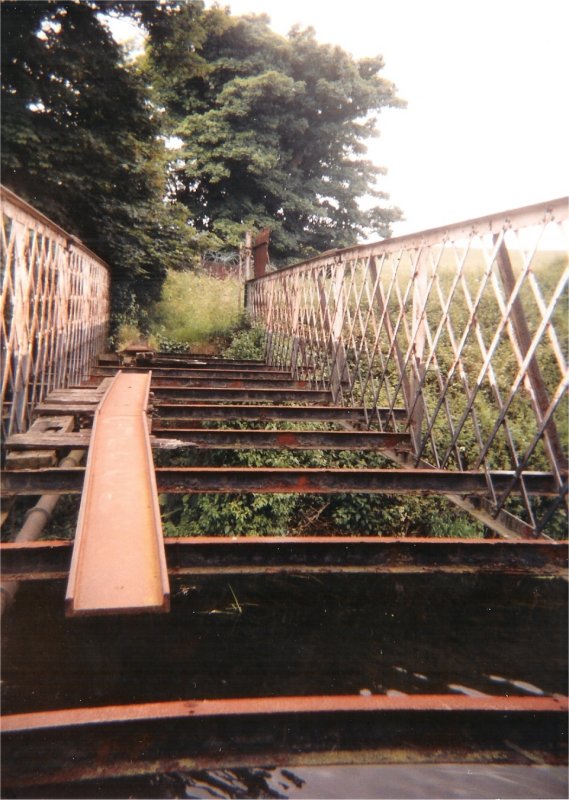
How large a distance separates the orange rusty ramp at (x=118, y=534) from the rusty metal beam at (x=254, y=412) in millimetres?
1345

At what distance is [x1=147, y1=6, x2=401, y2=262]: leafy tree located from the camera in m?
21.1

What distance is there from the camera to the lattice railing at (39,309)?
3.74 metres

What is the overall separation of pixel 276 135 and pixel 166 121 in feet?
43.0

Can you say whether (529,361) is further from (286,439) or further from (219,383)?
(219,383)

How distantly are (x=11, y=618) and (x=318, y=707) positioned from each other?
5.43m

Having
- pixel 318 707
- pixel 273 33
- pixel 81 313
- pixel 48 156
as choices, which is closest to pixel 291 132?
pixel 273 33

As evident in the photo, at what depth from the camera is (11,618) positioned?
5797 millimetres

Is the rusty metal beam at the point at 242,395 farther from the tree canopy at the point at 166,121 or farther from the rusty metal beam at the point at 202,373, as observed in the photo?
the tree canopy at the point at 166,121

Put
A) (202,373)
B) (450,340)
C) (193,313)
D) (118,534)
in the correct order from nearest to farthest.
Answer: (118,534), (450,340), (202,373), (193,313)

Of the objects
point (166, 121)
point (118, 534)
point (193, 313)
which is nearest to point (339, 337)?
point (118, 534)

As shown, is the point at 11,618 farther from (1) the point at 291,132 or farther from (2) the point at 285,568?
(1) the point at 291,132

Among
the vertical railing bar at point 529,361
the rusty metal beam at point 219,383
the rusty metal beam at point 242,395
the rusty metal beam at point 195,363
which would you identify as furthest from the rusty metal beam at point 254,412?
the rusty metal beam at point 195,363

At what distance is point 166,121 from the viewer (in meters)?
10.5

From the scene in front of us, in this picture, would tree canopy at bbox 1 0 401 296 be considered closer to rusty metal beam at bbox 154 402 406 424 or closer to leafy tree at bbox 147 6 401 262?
leafy tree at bbox 147 6 401 262
